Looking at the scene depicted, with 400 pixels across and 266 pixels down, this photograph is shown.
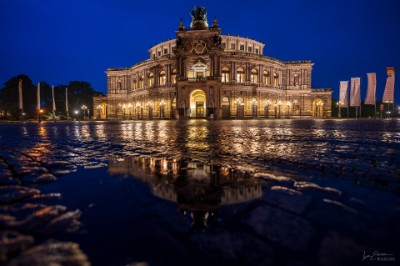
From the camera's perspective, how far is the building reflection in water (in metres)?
1.61

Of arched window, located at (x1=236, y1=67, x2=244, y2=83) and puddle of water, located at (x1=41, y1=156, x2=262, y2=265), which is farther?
arched window, located at (x1=236, y1=67, x2=244, y2=83)

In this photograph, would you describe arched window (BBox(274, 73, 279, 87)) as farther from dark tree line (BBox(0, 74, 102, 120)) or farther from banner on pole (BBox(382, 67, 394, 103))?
dark tree line (BBox(0, 74, 102, 120))

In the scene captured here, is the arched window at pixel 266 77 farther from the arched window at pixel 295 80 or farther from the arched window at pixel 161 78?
the arched window at pixel 161 78

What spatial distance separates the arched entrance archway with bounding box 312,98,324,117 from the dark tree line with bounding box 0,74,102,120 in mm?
63865

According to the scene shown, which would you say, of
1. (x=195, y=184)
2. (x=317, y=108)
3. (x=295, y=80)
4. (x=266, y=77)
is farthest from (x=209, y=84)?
(x=195, y=184)

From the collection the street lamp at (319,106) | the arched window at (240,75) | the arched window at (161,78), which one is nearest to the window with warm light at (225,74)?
the arched window at (240,75)

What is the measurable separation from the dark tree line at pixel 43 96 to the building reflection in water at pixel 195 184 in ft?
223

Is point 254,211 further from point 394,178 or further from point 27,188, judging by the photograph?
point 27,188

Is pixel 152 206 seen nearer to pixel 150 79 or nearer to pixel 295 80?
pixel 150 79

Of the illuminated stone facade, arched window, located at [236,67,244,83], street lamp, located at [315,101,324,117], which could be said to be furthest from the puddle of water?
street lamp, located at [315,101,324,117]

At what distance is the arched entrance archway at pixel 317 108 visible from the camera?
51.1 meters

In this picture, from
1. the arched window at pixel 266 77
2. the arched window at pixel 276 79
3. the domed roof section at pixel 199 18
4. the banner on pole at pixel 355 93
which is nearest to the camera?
the banner on pole at pixel 355 93

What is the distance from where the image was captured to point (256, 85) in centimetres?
4312
